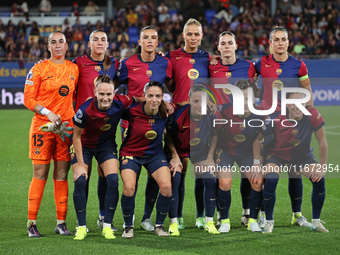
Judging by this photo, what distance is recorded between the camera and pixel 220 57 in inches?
283

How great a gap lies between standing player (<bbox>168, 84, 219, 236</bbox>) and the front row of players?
0.04 ft

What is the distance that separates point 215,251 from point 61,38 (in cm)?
289

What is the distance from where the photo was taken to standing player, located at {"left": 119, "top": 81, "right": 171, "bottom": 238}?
6.32 meters

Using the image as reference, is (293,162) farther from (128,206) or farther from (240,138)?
(128,206)

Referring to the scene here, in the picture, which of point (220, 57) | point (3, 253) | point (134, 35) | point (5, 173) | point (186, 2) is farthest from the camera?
point (186, 2)

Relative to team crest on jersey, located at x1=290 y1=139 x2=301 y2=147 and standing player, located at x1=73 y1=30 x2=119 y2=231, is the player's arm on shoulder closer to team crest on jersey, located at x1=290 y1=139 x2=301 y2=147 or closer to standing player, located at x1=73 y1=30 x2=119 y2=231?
standing player, located at x1=73 y1=30 x2=119 y2=231

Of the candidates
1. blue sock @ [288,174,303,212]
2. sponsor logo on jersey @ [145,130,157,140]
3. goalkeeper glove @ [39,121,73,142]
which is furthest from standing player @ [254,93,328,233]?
goalkeeper glove @ [39,121,73,142]

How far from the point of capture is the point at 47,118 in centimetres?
643

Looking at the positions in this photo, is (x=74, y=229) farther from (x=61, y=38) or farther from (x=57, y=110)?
(x=61, y=38)

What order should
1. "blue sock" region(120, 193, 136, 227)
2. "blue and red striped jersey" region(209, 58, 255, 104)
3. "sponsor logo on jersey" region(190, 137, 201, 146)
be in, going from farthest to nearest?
"blue and red striped jersey" region(209, 58, 255, 104), "sponsor logo on jersey" region(190, 137, 201, 146), "blue sock" region(120, 193, 136, 227)

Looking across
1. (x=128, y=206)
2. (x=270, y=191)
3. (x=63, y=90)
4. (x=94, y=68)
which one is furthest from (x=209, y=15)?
(x=128, y=206)

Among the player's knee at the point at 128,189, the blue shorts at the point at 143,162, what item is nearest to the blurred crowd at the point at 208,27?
the blue shorts at the point at 143,162

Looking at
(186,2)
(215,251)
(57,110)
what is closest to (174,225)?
(215,251)

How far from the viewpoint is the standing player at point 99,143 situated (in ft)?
20.3
